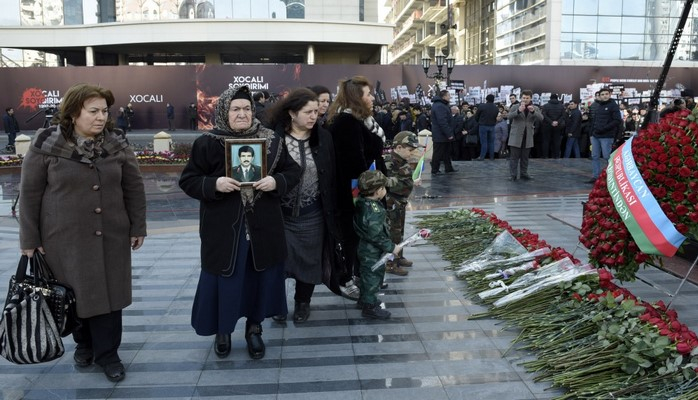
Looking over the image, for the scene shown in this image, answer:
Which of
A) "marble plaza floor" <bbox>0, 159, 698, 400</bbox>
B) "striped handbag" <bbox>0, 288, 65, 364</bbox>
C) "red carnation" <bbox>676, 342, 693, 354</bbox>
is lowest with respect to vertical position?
"marble plaza floor" <bbox>0, 159, 698, 400</bbox>

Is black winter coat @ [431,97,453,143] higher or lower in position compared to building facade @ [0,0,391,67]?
lower

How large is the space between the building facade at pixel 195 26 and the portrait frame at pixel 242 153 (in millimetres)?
35972

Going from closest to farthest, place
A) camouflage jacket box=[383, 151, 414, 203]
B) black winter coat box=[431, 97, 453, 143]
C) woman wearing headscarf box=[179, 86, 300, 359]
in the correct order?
woman wearing headscarf box=[179, 86, 300, 359], camouflage jacket box=[383, 151, 414, 203], black winter coat box=[431, 97, 453, 143]

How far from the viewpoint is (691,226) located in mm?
4445

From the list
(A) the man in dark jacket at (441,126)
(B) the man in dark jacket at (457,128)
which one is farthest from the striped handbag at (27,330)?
(B) the man in dark jacket at (457,128)

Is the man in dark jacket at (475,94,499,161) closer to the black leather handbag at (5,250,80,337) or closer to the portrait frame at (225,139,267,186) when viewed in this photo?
the portrait frame at (225,139,267,186)

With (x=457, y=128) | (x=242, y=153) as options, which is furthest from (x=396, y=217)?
(x=457, y=128)

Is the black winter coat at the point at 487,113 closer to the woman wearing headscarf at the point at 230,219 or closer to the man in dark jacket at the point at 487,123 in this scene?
the man in dark jacket at the point at 487,123

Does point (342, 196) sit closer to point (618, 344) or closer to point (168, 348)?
point (168, 348)

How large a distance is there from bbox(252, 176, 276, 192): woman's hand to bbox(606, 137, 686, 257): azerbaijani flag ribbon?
2.57 m

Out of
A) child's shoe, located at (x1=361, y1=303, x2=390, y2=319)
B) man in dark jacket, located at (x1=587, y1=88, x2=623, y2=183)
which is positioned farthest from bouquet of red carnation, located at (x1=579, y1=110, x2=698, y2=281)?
man in dark jacket, located at (x1=587, y1=88, x2=623, y2=183)

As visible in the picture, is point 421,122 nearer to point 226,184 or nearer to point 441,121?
point 441,121

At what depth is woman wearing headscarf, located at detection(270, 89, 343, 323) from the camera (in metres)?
4.44

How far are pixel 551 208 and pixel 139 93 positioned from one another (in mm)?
26401
